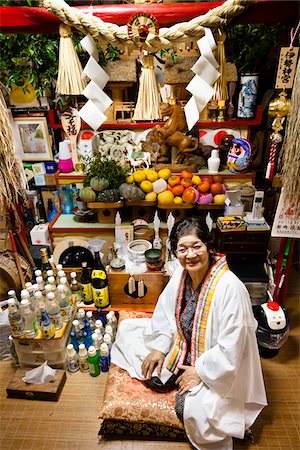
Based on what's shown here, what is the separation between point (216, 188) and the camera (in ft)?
9.71

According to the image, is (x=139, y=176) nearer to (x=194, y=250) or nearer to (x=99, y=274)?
(x=99, y=274)

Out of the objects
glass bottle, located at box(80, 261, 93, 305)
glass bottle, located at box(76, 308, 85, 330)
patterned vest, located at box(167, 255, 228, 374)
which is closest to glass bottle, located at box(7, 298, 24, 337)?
glass bottle, located at box(76, 308, 85, 330)

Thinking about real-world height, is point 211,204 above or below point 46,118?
below

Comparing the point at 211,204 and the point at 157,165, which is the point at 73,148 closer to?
the point at 157,165

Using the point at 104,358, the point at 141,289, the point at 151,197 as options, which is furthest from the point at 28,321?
the point at 151,197

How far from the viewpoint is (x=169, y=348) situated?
2.23 meters

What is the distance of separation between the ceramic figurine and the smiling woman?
126cm

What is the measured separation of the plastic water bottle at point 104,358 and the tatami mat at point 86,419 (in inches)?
2.4

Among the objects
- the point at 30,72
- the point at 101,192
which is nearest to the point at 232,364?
the point at 101,192

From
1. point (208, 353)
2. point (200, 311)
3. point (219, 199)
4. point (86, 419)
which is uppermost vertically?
point (219, 199)

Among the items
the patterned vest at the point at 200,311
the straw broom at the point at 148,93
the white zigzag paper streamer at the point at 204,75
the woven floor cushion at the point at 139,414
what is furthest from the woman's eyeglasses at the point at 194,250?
the woven floor cushion at the point at 139,414

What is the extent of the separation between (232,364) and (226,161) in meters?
Result: 1.89

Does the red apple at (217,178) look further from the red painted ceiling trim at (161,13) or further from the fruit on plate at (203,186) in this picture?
the red painted ceiling trim at (161,13)

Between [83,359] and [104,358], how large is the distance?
0.15 metres
